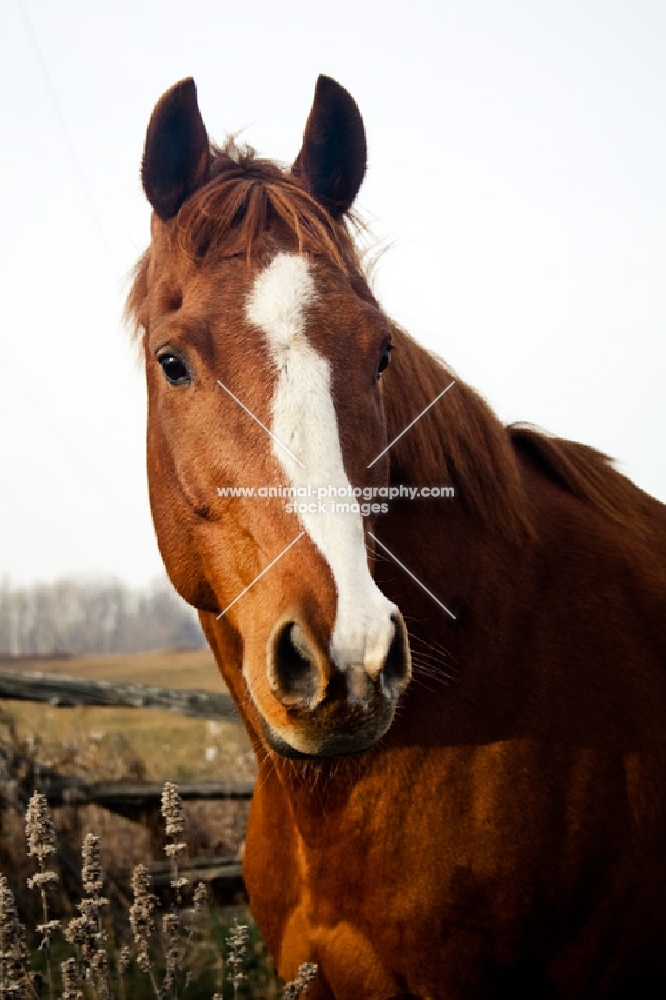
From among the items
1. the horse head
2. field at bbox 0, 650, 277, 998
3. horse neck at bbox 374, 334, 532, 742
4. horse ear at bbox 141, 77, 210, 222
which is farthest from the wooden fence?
horse ear at bbox 141, 77, 210, 222

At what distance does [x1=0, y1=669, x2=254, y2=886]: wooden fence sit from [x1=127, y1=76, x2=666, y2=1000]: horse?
9.66 feet

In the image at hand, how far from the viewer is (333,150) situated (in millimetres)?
2900

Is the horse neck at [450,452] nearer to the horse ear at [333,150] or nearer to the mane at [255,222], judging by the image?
the mane at [255,222]

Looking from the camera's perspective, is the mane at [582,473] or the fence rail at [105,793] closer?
the mane at [582,473]

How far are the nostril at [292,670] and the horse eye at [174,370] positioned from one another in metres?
0.94

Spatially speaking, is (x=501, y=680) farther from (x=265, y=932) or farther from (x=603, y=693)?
(x=265, y=932)

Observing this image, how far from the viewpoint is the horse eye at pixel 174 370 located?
7.99 ft

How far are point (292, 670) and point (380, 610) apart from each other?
10.3 inches

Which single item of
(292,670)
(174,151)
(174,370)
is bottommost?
(292,670)

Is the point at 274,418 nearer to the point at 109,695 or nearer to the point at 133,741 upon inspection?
the point at 109,695

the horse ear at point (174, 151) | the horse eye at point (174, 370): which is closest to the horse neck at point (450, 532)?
the horse eye at point (174, 370)

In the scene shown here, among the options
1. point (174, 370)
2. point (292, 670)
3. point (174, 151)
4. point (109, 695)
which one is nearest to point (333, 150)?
point (174, 151)

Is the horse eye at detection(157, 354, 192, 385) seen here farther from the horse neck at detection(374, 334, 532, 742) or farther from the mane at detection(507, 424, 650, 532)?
the mane at detection(507, 424, 650, 532)

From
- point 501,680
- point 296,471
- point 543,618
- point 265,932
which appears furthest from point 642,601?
point 265,932
